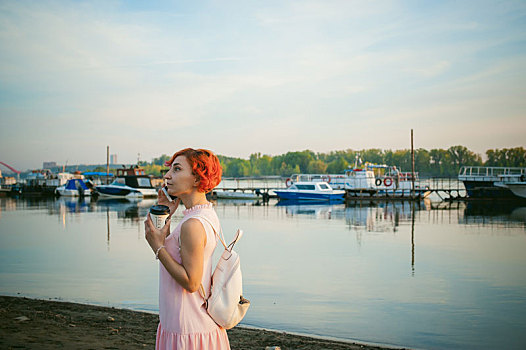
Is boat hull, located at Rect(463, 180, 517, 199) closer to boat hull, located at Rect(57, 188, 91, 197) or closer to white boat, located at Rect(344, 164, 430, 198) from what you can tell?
white boat, located at Rect(344, 164, 430, 198)

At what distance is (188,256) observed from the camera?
2803mm

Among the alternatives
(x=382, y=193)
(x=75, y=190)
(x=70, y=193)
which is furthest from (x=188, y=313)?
(x=70, y=193)

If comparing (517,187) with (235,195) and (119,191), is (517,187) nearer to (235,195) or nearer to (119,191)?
(235,195)

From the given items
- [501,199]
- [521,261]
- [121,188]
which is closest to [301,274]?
[521,261]

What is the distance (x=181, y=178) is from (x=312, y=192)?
49.2 m

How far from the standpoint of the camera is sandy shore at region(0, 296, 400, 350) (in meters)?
6.34

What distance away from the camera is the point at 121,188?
201ft

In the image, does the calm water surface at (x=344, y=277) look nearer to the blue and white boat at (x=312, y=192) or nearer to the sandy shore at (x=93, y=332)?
the sandy shore at (x=93, y=332)

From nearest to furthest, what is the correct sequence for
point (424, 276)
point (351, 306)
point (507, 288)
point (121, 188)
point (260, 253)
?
point (351, 306), point (507, 288), point (424, 276), point (260, 253), point (121, 188)

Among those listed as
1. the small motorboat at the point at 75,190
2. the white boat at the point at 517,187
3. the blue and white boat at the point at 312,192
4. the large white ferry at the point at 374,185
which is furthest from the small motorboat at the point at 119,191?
the white boat at the point at 517,187

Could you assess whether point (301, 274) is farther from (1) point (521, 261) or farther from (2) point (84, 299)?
(1) point (521, 261)

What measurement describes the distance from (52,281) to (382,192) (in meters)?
44.9

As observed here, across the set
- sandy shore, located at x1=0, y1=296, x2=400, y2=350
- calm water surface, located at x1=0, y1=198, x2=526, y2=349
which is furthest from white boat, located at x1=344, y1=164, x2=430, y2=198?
sandy shore, located at x1=0, y1=296, x2=400, y2=350

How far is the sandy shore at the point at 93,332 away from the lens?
6.34 m
